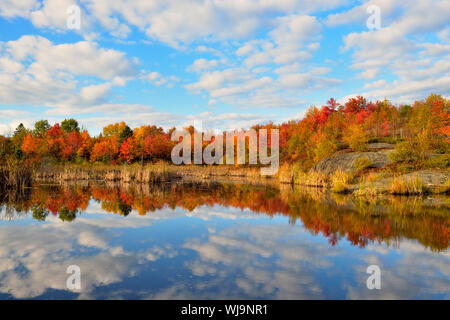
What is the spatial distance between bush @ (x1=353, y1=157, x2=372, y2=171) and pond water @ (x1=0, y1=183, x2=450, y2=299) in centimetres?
1204

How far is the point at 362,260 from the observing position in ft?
18.3

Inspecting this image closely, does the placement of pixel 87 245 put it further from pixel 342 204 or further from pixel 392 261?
pixel 342 204

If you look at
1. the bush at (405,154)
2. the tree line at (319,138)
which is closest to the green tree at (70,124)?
the tree line at (319,138)

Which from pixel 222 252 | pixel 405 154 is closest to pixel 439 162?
pixel 405 154

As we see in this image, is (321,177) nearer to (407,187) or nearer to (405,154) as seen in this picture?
(405,154)

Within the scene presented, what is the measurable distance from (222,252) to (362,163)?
66.8ft

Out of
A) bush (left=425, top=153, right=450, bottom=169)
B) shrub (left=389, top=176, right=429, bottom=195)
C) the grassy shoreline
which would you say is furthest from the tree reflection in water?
bush (left=425, top=153, right=450, bottom=169)

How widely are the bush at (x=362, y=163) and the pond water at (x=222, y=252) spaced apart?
1204 cm

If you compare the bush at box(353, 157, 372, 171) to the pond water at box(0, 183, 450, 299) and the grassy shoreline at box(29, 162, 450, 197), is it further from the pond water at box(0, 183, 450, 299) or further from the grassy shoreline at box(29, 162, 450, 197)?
the pond water at box(0, 183, 450, 299)

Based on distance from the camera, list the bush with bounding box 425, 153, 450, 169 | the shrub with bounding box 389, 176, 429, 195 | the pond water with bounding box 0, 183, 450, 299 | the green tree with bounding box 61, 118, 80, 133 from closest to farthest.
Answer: the pond water with bounding box 0, 183, 450, 299 < the shrub with bounding box 389, 176, 429, 195 < the bush with bounding box 425, 153, 450, 169 < the green tree with bounding box 61, 118, 80, 133

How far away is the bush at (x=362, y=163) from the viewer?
23.0 meters

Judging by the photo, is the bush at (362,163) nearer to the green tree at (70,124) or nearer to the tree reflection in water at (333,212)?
the tree reflection in water at (333,212)

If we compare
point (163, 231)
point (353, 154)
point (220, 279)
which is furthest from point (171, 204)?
point (353, 154)

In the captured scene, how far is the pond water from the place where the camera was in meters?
4.19
